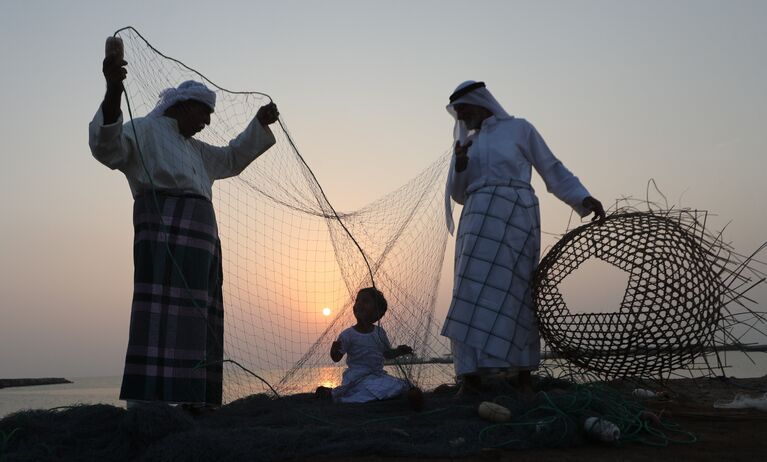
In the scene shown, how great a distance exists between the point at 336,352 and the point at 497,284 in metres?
1.41

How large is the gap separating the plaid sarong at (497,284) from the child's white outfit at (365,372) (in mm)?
557

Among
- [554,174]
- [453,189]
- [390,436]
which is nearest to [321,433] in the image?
[390,436]

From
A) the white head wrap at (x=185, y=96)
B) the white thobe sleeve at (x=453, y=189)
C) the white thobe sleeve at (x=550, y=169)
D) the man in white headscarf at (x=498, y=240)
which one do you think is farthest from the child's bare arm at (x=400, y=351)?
the white head wrap at (x=185, y=96)

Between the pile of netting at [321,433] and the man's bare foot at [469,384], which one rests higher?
the man's bare foot at [469,384]

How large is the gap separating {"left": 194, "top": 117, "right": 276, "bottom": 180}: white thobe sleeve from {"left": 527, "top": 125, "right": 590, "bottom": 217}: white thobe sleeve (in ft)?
5.72

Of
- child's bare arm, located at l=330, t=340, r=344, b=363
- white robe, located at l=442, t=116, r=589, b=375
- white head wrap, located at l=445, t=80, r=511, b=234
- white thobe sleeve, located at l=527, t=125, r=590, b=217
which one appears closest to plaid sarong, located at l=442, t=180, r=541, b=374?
white robe, located at l=442, t=116, r=589, b=375

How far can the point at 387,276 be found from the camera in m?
4.69

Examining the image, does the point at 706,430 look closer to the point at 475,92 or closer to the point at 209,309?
the point at 475,92

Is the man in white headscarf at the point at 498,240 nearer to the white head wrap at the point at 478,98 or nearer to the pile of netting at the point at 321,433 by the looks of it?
the white head wrap at the point at 478,98

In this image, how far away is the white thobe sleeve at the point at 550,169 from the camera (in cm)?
431

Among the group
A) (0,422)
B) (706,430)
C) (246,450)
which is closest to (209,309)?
(0,422)

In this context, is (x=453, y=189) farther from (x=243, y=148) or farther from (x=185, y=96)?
(x=185, y=96)

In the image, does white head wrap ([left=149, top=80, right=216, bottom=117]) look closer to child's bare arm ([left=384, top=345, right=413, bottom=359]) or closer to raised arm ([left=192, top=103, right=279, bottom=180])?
raised arm ([left=192, top=103, right=279, bottom=180])

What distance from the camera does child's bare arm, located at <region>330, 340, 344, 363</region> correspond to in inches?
191
